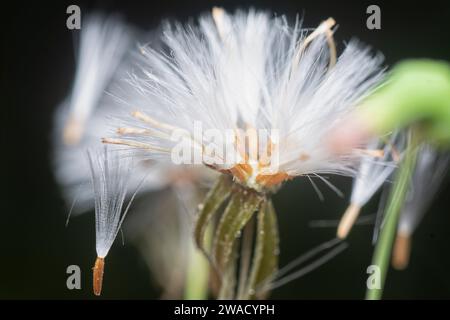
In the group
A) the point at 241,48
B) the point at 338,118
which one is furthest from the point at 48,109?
the point at 338,118

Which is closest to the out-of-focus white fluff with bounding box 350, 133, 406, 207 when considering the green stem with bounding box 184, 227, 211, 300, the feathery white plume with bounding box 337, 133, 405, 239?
the feathery white plume with bounding box 337, 133, 405, 239

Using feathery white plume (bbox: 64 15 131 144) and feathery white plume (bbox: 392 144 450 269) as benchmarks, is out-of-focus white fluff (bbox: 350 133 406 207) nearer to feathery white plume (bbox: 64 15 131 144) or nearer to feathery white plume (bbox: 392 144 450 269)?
feathery white plume (bbox: 392 144 450 269)

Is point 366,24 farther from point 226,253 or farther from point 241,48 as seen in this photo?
point 226,253

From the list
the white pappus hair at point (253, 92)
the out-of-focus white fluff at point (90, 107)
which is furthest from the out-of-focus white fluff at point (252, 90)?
the out-of-focus white fluff at point (90, 107)

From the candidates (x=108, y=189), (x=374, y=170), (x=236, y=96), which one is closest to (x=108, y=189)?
(x=108, y=189)

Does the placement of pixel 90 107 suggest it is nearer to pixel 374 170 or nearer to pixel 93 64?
pixel 93 64

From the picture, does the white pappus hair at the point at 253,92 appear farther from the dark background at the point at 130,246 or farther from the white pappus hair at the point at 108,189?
the dark background at the point at 130,246

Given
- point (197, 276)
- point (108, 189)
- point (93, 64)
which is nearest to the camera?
point (108, 189)
